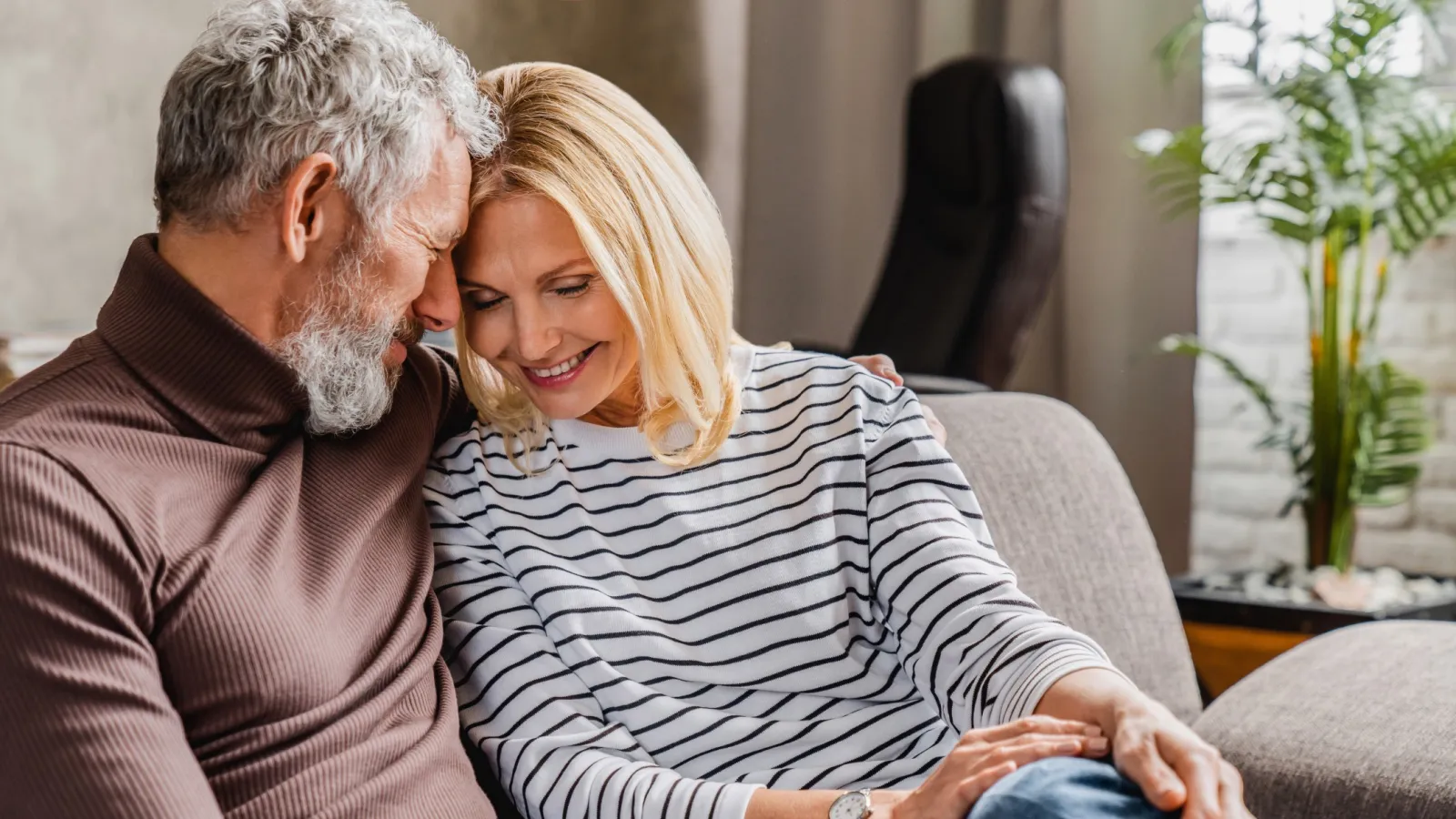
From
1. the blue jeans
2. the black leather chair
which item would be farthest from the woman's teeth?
the black leather chair

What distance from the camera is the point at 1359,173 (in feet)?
8.23

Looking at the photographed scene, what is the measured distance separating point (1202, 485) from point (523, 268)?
2239 mm

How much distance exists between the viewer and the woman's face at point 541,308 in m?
1.26

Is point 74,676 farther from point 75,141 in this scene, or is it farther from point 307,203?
point 75,141

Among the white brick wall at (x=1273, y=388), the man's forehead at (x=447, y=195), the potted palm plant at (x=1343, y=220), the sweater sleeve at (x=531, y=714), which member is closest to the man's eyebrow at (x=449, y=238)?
the man's forehead at (x=447, y=195)

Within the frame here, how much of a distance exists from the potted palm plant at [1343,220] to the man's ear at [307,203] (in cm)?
188

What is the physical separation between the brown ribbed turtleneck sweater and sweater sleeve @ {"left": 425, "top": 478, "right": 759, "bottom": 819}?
0.05 metres

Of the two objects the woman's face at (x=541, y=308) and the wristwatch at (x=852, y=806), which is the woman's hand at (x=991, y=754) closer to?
the wristwatch at (x=852, y=806)

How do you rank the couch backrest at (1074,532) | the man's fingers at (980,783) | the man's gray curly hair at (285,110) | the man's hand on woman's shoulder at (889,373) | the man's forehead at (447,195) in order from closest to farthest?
the man's fingers at (980,783) → the man's gray curly hair at (285,110) → the man's forehead at (447,195) → the man's hand on woman's shoulder at (889,373) → the couch backrest at (1074,532)

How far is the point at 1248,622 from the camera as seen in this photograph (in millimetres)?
2559

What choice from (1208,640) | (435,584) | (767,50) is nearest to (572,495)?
(435,584)

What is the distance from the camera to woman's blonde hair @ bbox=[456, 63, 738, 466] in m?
1.26

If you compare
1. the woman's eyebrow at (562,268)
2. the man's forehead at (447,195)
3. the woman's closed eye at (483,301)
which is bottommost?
the woman's closed eye at (483,301)

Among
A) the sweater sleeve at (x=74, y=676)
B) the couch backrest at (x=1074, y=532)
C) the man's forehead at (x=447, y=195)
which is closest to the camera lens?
the sweater sleeve at (x=74, y=676)
